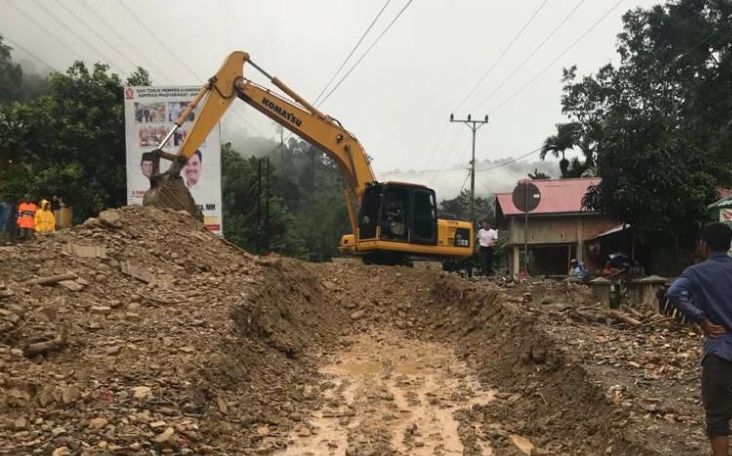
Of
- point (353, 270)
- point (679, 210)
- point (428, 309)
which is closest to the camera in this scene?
point (428, 309)

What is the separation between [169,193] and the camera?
13.2m

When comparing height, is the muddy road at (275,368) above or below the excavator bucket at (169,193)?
below

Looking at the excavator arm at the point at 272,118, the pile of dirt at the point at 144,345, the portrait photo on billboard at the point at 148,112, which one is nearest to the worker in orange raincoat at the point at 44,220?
the excavator arm at the point at 272,118

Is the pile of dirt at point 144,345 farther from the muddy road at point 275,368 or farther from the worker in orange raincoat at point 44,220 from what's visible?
the worker in orange raincoat at point 44,220

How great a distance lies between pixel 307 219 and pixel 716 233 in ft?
153

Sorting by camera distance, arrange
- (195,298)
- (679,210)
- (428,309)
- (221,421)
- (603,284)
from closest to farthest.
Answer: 1. (221,421)
2. (195,298)
3. (603,284)
4. (428,309)
5. (679,210)

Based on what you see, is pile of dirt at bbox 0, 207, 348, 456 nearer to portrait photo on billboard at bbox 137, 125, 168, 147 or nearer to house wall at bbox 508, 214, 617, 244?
portrait photo on billboard at bbox 137, 125, 168, 147

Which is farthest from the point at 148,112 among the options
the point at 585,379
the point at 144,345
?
the point at 585,379

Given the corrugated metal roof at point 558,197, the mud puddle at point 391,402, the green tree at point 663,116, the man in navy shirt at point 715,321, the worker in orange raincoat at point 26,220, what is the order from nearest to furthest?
the man in navy shirt at point 715,321, the mud puddle at point 391,402, the worker in orange raincoat at point 26,220, the green tree at point 663,116, the corrugated metal roof at point 558,197

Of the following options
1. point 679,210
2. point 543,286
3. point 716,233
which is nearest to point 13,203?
point 543,286

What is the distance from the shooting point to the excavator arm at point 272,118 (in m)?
13.5

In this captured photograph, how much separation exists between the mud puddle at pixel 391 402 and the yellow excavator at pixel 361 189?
464 cm

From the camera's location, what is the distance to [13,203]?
70.2 ft

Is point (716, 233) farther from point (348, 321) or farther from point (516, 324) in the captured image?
point (348, 321)
